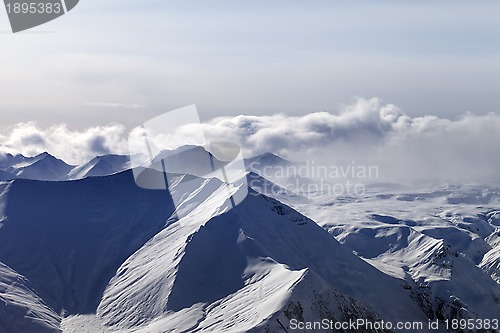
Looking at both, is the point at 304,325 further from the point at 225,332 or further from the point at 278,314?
the point at 225,332

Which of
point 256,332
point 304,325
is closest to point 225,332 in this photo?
point 256,332

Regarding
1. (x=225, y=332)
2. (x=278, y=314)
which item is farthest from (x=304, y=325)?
(x=225, y=332)

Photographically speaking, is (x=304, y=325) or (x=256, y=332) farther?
(x=304, y=325)

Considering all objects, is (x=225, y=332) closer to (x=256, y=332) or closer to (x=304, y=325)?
(x=256, y=332)
